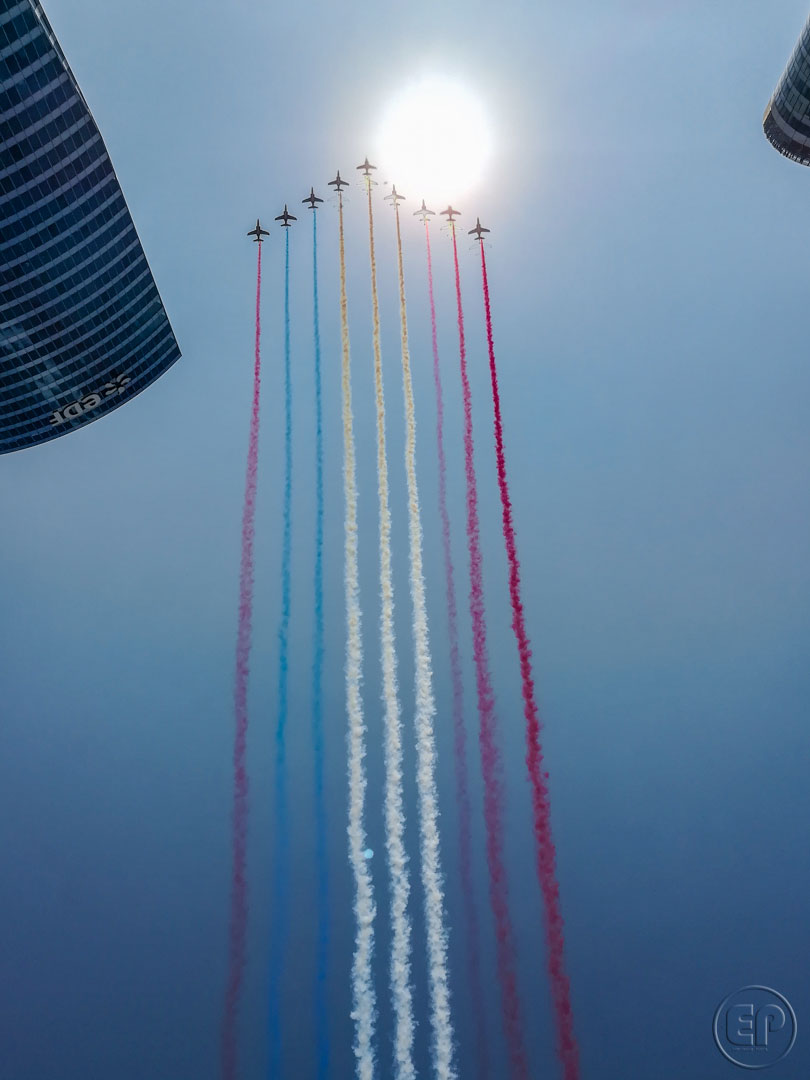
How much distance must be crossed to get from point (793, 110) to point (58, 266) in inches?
3812

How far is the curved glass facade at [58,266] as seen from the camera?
9006 centimetres

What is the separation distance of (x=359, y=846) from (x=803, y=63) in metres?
106

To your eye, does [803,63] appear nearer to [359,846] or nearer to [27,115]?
[27,115]

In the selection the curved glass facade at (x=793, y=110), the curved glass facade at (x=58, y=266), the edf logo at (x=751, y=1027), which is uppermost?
the curved glass facade at (x=793, y=110)

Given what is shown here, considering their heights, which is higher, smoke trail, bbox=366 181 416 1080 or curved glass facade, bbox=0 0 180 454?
curved glass facade, bbox=0 0 180 454

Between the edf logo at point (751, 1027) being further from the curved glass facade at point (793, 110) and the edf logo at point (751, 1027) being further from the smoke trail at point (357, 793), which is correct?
the curved glass facade at point (793, 110)

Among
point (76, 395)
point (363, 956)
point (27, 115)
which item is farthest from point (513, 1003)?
point (27, 115)

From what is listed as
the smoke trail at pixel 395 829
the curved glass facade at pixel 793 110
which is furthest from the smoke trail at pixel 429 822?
the curved glass facade at pixel 793 110

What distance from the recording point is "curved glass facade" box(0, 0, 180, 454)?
90.1 meters

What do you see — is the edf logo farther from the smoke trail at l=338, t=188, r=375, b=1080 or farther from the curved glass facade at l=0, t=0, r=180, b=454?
the curved glass facade at l=0, t=0, r=180, b=454

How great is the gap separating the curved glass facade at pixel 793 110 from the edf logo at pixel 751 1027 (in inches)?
4312

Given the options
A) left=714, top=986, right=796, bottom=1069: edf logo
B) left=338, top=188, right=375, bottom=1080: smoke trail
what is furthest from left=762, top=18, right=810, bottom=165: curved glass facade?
left=714, top=986, right=796, bottom=1069: edf logo

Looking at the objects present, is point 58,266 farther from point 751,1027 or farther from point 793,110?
point 751,1027

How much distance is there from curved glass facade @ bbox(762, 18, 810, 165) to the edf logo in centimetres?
10952
